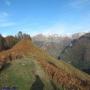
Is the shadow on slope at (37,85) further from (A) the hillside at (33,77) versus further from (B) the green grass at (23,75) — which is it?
(B) the green grass at (23,75)

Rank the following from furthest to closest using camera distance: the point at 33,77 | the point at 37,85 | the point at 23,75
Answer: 1. the point at 23,75
2. the point at 33,77
3. the point at 37,85

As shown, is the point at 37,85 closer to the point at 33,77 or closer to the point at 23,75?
the point at 33,77

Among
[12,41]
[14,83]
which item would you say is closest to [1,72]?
[14,83]

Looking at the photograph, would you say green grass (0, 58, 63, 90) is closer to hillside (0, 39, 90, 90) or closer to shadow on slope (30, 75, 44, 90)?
hillside (0, 39, 90, 90)

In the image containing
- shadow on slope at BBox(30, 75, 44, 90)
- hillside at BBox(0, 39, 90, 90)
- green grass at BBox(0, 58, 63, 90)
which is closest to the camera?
shadow on slope at BBox(30, 75, 44, 90)

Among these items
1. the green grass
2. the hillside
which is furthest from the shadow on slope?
the green grass

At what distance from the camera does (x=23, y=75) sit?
46.7 m

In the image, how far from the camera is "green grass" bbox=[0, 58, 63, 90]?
43250 mm

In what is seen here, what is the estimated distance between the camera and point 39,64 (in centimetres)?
5291

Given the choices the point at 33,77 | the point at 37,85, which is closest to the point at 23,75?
the point at 33,77

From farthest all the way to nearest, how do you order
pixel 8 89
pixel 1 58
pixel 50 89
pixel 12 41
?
1. pixel 12 41
2. pixel 1 58
3. pixel 50 89
4. pixel 8 89

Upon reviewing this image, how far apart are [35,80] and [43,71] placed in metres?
5.67

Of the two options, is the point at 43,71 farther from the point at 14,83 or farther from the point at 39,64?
the point at 14,83

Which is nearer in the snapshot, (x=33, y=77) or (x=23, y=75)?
(x=33, y=77)
